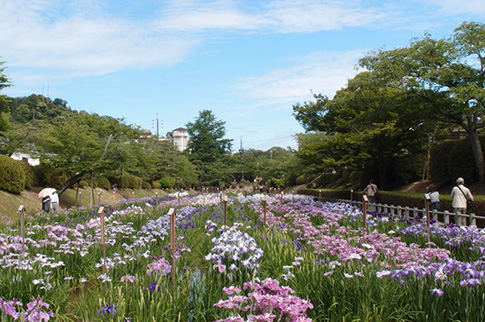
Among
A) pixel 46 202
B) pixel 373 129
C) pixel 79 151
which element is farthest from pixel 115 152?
pixel 373 129

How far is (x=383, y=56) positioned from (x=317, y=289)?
13.8 meters

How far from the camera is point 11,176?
69.0ft

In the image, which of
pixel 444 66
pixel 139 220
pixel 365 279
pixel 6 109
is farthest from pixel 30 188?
pixel 365 279

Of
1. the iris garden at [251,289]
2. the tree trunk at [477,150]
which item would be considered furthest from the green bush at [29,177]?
the tree trunk at [477,150]

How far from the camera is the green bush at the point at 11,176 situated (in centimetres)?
2067

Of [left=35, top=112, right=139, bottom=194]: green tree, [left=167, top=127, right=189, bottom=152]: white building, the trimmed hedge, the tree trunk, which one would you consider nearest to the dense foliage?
the tree trunk

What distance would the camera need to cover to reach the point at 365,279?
381 cm

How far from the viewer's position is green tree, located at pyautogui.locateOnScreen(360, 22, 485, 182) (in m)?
14.1

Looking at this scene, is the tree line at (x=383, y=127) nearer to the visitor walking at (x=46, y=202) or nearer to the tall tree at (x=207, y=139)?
the visitor walking at (x=46, y=202)

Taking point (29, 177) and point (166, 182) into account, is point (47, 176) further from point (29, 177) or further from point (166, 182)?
point (166, 182)

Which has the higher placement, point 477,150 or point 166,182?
point 477,150

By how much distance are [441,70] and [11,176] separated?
68.7 feet

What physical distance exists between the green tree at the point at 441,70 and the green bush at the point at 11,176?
18734 millimetres

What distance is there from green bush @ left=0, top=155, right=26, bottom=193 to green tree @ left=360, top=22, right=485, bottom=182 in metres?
18.7
